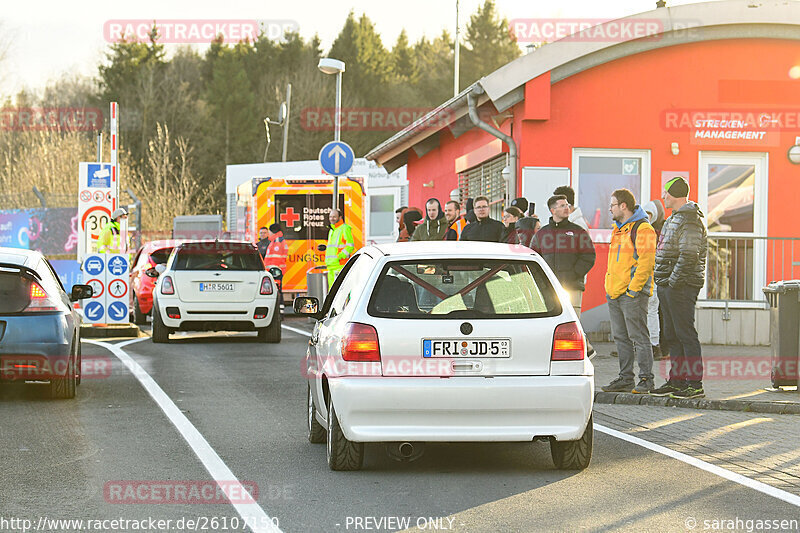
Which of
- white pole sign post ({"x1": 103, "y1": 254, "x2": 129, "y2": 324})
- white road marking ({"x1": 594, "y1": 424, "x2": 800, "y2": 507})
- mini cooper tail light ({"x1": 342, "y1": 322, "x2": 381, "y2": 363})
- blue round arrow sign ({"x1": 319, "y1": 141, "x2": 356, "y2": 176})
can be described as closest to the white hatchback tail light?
mini cooper tail light ({"x1": 342, "y1": 322, "x2": 381, "y2": 363})

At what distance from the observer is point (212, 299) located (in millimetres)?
17688

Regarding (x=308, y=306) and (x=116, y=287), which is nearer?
(x=308, y=306)

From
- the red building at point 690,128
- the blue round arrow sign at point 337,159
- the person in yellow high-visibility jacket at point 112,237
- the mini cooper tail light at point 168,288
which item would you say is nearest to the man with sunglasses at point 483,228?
the red building at point 690,128

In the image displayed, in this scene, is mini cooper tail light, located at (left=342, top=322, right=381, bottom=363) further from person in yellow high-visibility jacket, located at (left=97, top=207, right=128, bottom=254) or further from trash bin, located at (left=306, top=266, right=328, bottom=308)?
trash bin, located at (left=306, top=266, right=328, bottom=308)

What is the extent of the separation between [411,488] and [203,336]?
13.2 metres

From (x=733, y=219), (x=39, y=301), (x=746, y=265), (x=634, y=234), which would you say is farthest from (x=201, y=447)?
(x=733, y=219)

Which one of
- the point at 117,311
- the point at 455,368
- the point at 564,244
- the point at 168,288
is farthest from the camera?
the point at 117,311

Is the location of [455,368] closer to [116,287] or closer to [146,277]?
[116,287]

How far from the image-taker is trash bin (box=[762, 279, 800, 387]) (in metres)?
11.9

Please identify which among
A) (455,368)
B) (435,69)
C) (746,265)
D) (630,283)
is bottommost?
(455,368)

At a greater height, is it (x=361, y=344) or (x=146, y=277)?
(x=146, y=277)

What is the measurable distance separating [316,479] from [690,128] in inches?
516

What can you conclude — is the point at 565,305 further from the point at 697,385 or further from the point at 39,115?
the point at 39,115

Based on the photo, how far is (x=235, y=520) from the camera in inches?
237
